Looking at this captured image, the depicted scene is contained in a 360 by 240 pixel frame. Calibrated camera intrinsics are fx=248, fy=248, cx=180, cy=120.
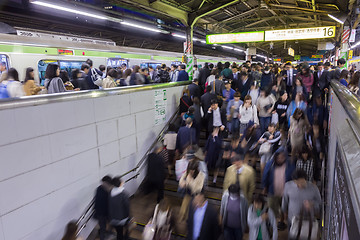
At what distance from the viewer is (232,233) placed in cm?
321

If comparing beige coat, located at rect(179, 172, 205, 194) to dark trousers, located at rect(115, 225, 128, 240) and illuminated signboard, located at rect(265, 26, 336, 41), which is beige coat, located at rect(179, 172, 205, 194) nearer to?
dark trousers, located at rect(115, 225, 128, 240)

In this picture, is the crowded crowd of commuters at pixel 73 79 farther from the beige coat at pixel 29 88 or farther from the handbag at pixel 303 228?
the handbag at pixel 303 228

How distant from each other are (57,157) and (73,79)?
88.8 inches

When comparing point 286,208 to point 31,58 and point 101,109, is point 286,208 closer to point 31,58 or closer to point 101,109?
point 101,109

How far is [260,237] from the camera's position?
2.96m

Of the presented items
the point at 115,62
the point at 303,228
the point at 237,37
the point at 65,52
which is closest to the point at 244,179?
the point at 303,228

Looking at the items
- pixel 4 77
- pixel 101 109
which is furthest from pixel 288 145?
pixel 4 77

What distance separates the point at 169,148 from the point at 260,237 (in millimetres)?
2918

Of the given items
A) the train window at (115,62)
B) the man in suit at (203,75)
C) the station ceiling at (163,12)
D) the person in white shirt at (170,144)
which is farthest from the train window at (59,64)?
the man in suit at (203,75)

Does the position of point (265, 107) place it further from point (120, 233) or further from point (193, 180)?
point (120, 233)

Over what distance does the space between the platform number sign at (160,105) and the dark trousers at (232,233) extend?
10.9 feet

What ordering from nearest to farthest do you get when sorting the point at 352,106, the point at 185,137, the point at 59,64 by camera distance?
1. the point at 352,106
2. the point at 185,137
3. the point at 59,64

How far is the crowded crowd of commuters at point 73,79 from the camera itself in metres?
3.65

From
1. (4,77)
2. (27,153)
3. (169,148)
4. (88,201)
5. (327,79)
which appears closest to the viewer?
(27,153)
